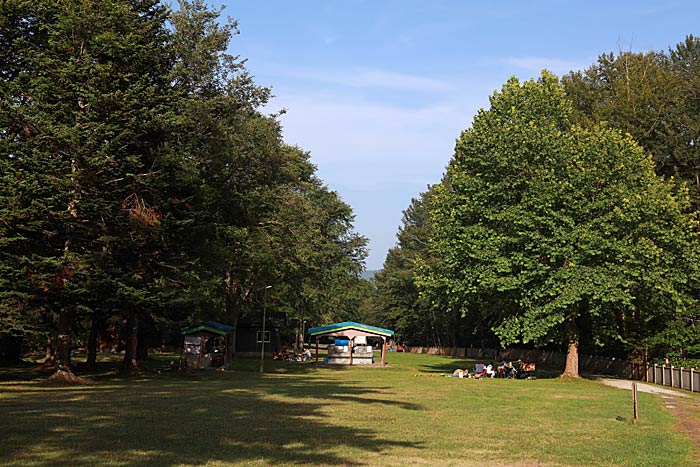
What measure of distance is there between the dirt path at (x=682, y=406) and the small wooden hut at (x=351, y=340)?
24094 millimetres

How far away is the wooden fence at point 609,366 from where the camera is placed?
37544mm

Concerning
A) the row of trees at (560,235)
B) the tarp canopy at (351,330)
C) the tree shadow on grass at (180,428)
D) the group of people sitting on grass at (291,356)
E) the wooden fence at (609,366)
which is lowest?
the group of people sitting on grass at (291,356)

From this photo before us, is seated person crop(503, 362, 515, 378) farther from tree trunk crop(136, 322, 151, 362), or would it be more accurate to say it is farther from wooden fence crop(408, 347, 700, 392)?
tree trunk crop(136, 322, 151, 362)

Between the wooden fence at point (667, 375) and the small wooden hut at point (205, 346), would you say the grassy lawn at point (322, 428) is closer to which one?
the wooden fence at point (667, 375)

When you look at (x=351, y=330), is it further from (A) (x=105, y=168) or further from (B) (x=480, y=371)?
(A) (x=105, y=168)

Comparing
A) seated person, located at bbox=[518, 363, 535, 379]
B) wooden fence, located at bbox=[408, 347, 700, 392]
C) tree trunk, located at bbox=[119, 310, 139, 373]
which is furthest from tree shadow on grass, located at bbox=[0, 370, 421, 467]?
seated person, located at bbox=[518, 363, 535, 379]

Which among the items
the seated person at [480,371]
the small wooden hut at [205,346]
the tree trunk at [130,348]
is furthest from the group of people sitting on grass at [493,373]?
the tree trunk at [130,348]

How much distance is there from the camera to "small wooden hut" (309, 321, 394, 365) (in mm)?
61969

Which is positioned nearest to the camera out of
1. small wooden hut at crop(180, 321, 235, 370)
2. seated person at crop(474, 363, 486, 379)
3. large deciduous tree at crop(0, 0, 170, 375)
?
large deciduous tree at crop(0, 0, 170, 375)

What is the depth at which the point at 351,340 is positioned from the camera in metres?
62.8

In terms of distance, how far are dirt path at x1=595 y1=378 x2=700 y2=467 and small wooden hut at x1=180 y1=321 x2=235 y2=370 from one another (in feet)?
77.5

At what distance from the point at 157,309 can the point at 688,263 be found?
28.1 m

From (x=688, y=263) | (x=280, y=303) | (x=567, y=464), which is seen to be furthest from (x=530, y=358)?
(x=567, y=464)

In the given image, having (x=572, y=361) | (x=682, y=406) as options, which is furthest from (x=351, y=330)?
(x=682, y=406)
